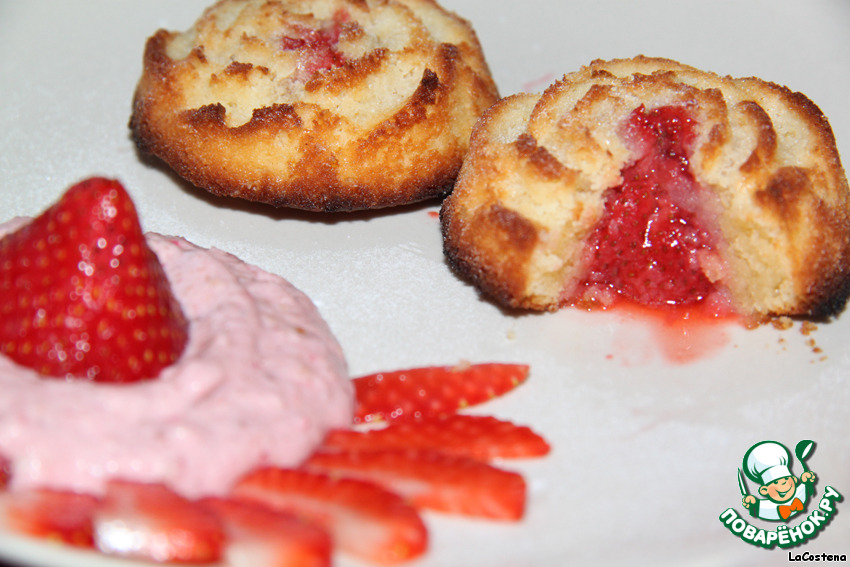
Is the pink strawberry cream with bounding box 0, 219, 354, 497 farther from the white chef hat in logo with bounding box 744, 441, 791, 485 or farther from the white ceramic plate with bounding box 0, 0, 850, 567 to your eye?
the white chef hat in logo with bounding box 744, 441, 791, 485

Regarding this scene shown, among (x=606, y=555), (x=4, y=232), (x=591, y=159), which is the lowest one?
(x=606, y=555)

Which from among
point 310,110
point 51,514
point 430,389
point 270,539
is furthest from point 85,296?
point 310,110

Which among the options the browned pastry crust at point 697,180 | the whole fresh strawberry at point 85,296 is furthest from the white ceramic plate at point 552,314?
the whole fresh strawberry at point 85,296

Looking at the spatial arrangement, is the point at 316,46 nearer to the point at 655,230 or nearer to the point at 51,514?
the point at 655,230

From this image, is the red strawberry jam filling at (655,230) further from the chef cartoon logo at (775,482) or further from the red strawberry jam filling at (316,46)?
the red strawberry jam filling at (316,46)


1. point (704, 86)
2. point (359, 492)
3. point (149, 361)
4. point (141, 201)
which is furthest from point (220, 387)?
point (704, 86)

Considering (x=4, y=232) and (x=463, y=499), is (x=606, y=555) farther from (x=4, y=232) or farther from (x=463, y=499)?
(x=4, y=232)

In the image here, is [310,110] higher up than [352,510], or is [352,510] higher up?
[310,110]
